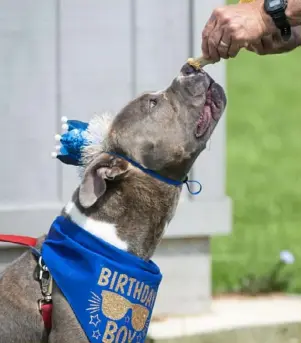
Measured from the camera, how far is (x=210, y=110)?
468 centimetres

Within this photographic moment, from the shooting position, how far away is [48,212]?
6.19 m

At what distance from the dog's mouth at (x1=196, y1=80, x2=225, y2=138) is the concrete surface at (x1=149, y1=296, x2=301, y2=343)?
194cm

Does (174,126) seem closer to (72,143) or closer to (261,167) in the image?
(72,143)

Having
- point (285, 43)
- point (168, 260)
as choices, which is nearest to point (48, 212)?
point (168, 260)

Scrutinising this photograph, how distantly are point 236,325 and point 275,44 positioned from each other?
208 cm

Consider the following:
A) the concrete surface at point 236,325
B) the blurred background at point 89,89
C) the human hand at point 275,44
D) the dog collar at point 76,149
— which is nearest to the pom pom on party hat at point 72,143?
the dog collar at point 76,149

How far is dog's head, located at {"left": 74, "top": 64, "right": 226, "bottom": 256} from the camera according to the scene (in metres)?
4.56

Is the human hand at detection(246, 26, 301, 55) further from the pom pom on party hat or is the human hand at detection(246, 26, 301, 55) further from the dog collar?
the pom pom on party hat

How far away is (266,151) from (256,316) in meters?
5.34

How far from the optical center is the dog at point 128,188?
4.46 meters

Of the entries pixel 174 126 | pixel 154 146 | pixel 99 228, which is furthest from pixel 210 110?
pixel 99 228

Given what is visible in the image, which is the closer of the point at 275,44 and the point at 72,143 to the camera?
the point at 72,143

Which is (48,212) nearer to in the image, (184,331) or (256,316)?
(184,331)

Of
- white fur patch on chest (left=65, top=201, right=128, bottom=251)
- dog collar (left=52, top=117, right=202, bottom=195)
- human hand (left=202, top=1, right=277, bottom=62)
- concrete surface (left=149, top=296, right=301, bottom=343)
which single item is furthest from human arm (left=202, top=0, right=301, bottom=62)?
concrete surface (left=149, top=296, right=301, bottom=343)
